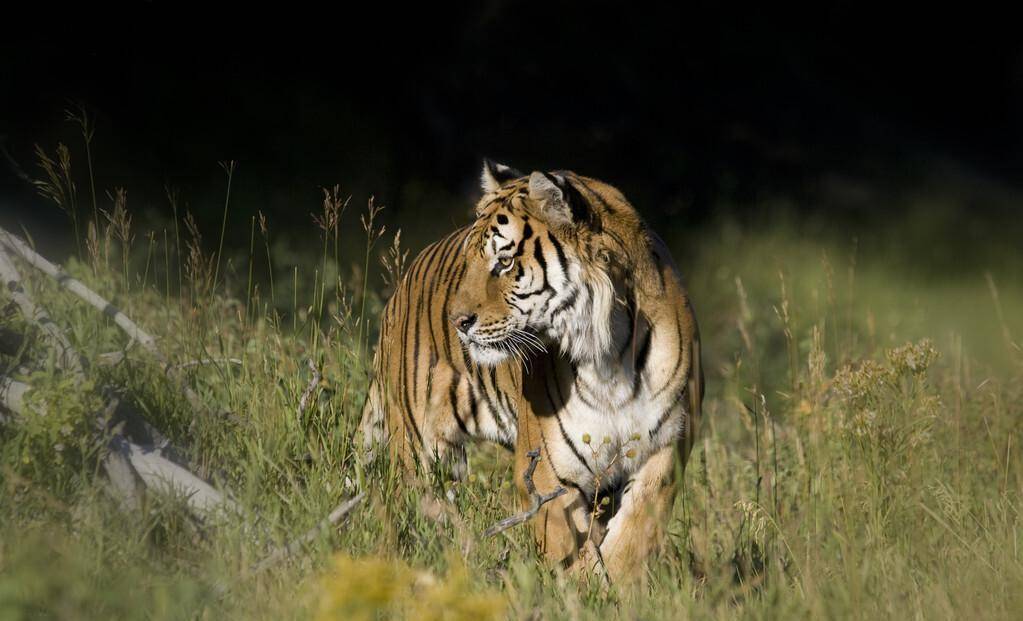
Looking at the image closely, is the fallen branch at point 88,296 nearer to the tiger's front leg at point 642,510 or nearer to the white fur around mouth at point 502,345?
the white fur around mouth at point 502,345

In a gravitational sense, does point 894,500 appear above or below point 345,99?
above

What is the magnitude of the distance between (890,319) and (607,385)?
4900 mm

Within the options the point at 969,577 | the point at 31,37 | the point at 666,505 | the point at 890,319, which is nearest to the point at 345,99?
the point at 31,37

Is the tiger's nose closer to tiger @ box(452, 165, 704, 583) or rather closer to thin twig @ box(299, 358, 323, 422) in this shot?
tiger @ box(452, 165, 704, 583)

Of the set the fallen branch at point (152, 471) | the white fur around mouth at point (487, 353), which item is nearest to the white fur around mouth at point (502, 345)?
the white fur around mouth at point (487, 353)

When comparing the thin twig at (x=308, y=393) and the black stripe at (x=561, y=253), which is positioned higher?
the black stripe at (x=561, y=253)

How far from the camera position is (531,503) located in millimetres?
3527

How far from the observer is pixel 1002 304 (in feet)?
28.3

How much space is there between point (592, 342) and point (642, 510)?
1.74 feet

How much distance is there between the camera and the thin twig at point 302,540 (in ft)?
9.10

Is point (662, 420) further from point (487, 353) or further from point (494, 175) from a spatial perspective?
point (494, 175)

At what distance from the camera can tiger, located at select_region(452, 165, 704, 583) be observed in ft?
11.7

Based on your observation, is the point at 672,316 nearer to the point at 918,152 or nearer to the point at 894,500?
the point at 894,500

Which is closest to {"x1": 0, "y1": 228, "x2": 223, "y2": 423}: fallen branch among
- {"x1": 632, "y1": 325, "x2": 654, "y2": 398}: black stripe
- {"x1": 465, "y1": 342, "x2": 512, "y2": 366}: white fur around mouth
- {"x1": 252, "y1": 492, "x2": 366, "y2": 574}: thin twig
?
{"x1": 252, "y1": 492, "x2": 366, "y2": 574}: thin twig
